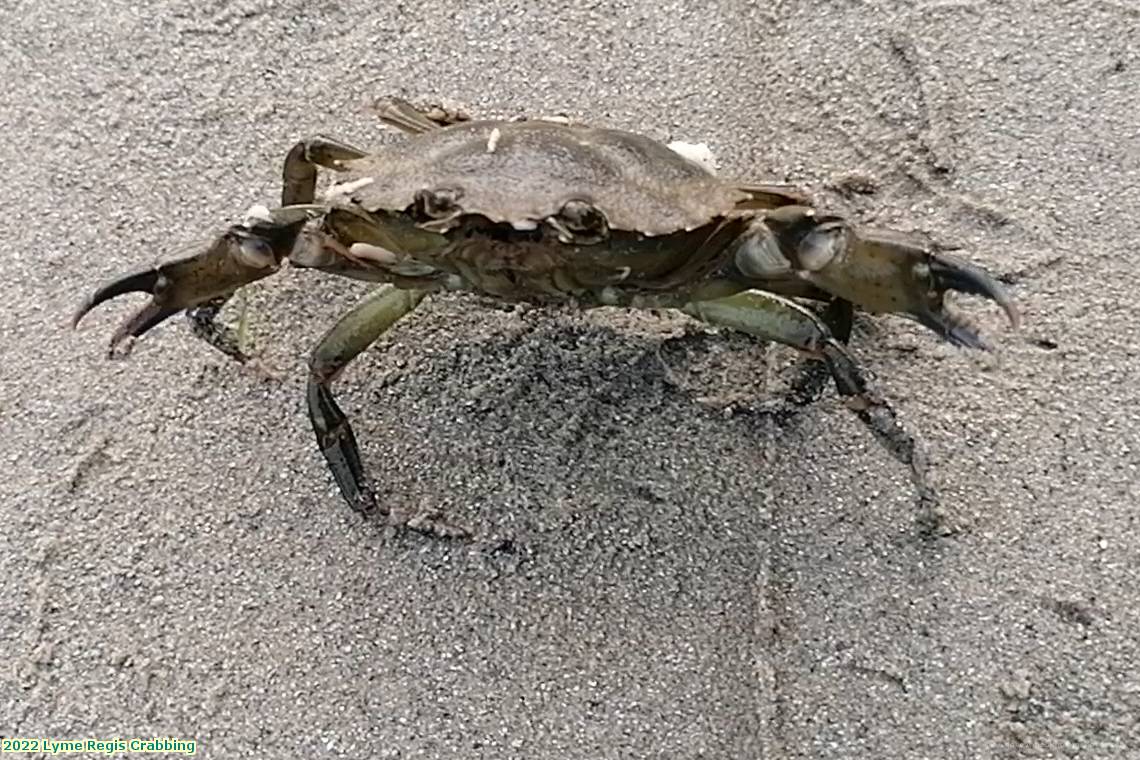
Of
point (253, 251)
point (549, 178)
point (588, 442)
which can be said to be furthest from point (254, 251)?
point (588, 442)

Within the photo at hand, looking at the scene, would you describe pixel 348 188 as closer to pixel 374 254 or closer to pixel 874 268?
pixel 374 254

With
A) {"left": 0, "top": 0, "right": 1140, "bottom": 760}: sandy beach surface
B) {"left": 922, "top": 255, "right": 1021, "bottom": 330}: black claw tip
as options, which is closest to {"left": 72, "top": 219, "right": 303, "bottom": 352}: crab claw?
{"left": 0, "top": 0, "right": 1140, "bottom": 760}: sandy beach surface

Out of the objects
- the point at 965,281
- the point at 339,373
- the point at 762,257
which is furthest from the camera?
the point at 339,373

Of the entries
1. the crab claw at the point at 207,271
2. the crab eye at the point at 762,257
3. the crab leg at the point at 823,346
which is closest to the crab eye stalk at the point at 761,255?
the crab eye at the point at 762,257

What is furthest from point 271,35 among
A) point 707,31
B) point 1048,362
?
point 1048,362

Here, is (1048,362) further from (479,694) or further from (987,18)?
(479,694)

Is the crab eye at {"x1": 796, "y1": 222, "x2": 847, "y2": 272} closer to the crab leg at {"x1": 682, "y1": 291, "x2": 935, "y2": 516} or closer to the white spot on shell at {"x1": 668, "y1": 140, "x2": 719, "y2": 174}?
the crab leg at {"x1": 682, "y1": 291, "x2": 935, "y2": 516}

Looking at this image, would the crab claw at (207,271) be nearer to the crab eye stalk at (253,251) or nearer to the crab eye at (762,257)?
the crab eye stalk at (253,251)
